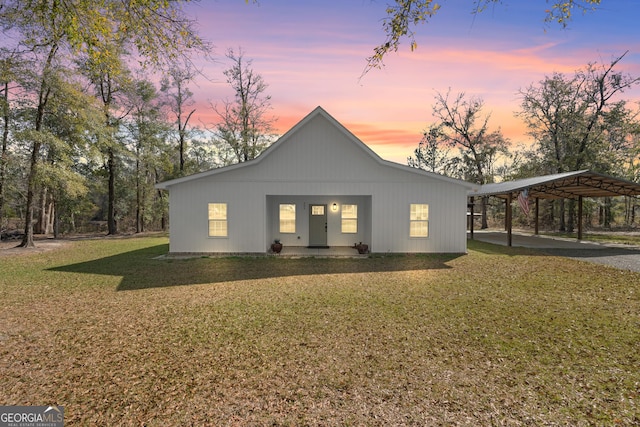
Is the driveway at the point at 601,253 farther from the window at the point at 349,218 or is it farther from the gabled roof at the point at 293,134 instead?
the window at the point at 349,218

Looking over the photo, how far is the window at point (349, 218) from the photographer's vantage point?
1539cm

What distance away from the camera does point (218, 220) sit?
13.5 meters

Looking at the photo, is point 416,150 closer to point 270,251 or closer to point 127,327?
point 270,251

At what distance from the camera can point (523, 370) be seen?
411cm

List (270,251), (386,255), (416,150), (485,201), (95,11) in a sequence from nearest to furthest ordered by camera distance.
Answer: (95,11)
(386,255)
(270,251)
(485,201)
(416,150)

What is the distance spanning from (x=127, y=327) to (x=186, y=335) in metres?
1.29

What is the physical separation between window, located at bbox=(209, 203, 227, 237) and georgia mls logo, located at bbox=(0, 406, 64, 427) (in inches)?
405

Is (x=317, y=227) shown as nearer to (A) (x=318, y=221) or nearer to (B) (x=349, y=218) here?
(A) (x=318, y=221)

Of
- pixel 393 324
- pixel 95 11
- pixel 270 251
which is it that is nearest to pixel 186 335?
pixel 393 324

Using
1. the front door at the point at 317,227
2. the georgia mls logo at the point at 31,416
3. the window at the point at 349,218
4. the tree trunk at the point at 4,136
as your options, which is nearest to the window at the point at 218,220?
the front door at the point at 317,227

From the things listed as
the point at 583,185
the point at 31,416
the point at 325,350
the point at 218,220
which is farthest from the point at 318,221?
the point at 583,185

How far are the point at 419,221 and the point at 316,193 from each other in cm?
479

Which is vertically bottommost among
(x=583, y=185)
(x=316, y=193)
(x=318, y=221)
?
(x=318, y=221)

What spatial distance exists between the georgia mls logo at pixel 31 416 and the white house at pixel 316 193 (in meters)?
10.1
